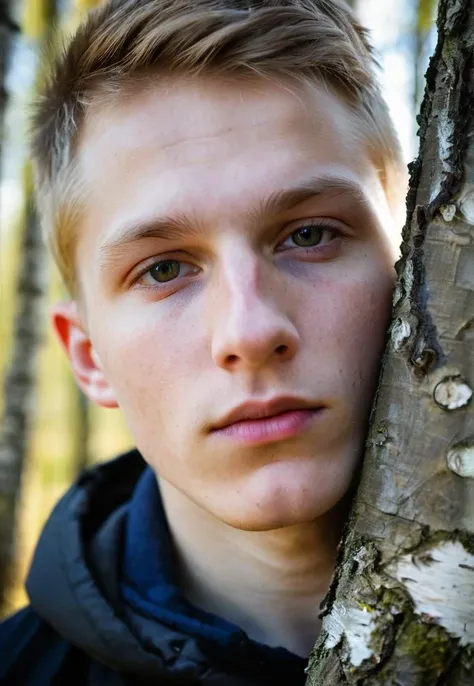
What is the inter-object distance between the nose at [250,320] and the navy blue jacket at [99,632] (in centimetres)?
85

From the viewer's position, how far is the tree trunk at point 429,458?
129 centimetres

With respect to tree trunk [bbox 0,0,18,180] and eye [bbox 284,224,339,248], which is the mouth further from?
tree trunk [bbox 0,0,18,180]

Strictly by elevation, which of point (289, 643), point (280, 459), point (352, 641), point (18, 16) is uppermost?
point (18, 16)

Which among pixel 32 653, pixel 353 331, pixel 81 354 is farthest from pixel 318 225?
pixel 32 653

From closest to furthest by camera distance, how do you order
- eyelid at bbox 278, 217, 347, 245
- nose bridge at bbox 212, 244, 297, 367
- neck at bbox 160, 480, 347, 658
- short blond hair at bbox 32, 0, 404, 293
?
nose bridge at bbox 212, 244, 297, 367
eyelid at bbox 278, 217, 347, 245
short blond hair at bbox 32, 0, 404, 293
neck at bbox 160, 480, 347, 658

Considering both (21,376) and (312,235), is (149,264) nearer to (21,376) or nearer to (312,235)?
(312,235)

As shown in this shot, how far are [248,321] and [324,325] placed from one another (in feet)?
0.68

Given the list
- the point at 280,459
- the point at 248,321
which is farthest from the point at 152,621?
the point at 248,321

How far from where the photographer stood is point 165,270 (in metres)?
1.87

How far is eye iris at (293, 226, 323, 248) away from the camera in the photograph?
1.79 m

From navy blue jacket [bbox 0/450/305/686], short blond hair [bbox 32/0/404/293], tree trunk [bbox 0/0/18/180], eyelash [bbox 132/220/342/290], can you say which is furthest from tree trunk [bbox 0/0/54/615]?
eyelash [bbox 132/220/342/290]

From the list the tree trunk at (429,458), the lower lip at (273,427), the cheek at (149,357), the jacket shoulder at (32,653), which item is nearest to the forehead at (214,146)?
the cheek at (149,357)

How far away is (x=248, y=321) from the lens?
1.57 meters

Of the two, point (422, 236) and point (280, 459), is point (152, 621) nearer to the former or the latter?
point (280, 459)
